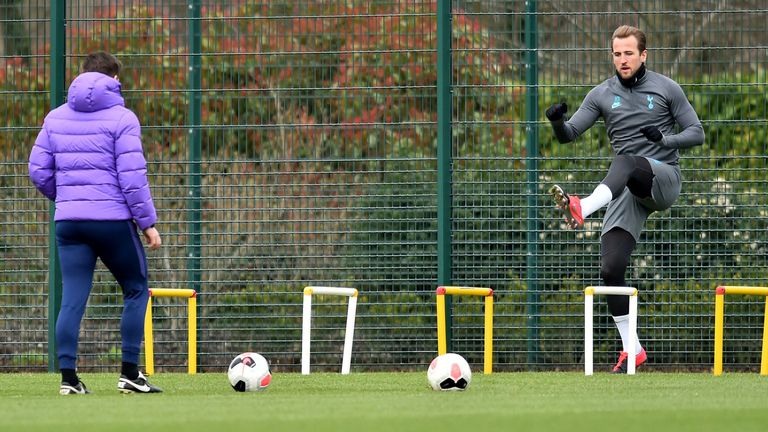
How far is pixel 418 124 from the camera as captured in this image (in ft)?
35.2

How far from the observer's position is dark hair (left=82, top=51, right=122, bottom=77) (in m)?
7.77

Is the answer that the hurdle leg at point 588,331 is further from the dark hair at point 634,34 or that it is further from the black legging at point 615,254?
the dark hair at point 634,34

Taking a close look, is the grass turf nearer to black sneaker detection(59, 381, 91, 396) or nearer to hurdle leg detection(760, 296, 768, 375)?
black sneaker detection(59, 381, 91, 396)

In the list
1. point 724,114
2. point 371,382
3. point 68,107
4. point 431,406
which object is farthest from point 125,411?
→ point 724,114

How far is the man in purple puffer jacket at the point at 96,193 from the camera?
7.60 meters

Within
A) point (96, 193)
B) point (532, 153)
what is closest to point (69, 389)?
point (96, 193)

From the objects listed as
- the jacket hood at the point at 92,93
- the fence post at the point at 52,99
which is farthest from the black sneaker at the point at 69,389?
the fence post at the point at 52,99

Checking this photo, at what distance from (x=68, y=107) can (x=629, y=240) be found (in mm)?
3695

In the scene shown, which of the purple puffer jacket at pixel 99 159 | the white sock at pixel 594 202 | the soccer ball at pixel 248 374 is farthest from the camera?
the white sock at pixel 594 202

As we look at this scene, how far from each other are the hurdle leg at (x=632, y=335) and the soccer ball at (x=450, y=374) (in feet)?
5.70

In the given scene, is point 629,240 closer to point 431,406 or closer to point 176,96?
point 431,406

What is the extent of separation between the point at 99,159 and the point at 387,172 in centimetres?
350

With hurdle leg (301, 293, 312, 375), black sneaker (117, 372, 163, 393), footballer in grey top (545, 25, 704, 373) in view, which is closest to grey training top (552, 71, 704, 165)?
footballer in grey top (545, 25, 704, 373)

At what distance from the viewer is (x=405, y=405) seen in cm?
693
